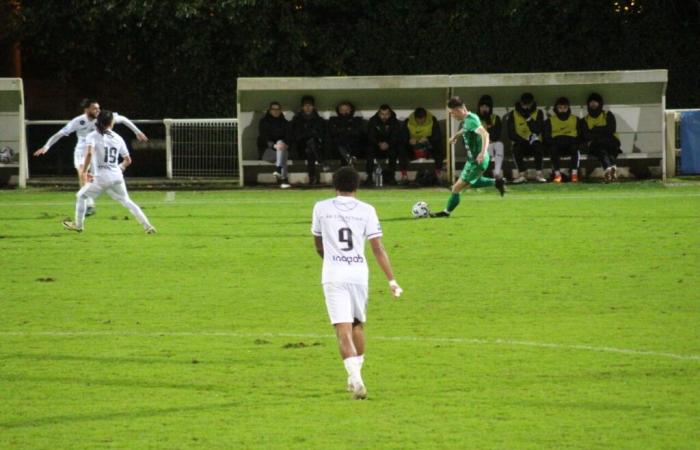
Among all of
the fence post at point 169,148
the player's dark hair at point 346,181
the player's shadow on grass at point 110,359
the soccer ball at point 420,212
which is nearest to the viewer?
the player's dark hair at point 346,181

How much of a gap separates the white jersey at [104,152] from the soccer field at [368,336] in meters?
1.07

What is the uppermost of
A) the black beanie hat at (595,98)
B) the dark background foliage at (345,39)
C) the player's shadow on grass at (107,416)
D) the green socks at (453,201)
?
the dark background foliage at (345,39)

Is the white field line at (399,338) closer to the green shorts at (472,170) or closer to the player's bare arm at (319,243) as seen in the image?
the player's bare arm at (319,243)

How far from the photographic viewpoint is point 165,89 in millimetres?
38062

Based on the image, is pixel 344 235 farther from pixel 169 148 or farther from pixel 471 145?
pixel 169 148

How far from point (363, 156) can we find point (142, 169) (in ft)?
25.8

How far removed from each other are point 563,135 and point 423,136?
3.07m

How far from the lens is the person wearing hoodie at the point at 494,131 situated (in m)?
30.4

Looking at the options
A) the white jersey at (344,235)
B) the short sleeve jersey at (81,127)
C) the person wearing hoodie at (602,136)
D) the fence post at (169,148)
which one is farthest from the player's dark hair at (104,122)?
the person wearing hoodie at (602,136)

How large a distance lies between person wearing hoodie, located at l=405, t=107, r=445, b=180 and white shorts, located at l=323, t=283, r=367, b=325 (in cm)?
2104

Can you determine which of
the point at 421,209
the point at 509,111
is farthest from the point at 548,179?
the point at 421,209

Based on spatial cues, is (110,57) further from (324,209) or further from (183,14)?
(324,209)

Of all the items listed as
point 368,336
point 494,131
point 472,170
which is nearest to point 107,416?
point 368,336

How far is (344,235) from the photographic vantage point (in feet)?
33.6
